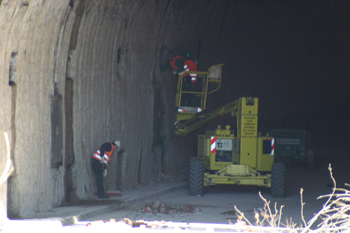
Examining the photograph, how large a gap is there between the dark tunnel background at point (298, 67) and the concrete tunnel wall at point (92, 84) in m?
2.41

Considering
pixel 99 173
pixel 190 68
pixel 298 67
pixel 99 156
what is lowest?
pixel 99 173

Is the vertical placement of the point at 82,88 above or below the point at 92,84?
below

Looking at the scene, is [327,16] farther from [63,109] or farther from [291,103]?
[63,109]

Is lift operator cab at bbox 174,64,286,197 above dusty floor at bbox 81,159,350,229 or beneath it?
above

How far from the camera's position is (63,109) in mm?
10016

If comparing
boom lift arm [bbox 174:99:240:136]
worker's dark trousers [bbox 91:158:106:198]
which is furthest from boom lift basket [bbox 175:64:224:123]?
worker's dark trousers [bbox 91:158:106:198]

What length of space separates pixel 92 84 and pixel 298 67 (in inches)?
693

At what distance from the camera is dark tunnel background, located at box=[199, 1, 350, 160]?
24438 mm

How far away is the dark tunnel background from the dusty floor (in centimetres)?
824

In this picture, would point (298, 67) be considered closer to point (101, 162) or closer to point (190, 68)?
point (190, 68)

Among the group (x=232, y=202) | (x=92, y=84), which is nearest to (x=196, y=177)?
(x=232, y=202)

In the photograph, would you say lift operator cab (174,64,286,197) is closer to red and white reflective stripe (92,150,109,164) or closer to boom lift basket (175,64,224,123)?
boom lift basket (175,64,224,123)

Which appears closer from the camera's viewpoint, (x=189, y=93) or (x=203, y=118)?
(x=203, y=118)

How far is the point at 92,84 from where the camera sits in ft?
36.7
